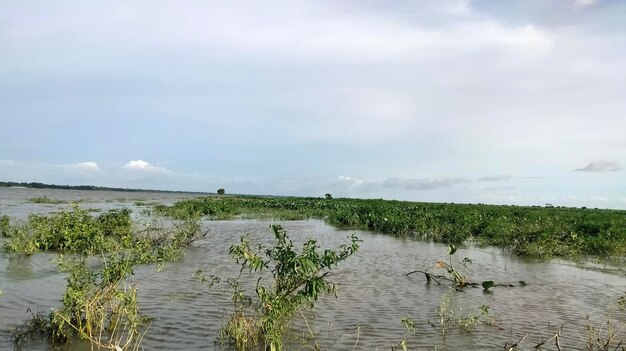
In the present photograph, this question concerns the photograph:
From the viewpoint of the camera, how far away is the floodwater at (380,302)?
8.05 metres

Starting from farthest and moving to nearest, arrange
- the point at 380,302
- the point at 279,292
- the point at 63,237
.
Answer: the point at 63,237 < the point at 380,302 < the point at 279,292

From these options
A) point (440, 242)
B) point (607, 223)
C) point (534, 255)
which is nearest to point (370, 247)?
point (440, 242)

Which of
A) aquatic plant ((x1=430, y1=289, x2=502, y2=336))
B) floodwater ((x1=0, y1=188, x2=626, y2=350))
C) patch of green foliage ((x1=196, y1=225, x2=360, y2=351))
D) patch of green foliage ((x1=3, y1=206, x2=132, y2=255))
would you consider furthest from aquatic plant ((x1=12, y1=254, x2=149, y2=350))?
patch of green foliage ((x1=3, y1=206, x2=132, y2=255))

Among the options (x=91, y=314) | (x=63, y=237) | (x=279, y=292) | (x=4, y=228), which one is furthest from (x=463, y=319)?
(x=4, y=228)

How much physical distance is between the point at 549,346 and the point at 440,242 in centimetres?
1555

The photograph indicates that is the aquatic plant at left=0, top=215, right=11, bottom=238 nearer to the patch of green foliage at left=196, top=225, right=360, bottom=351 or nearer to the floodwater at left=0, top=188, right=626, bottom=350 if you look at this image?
the floodwater at left=0, top=188, right=626, bottom=350

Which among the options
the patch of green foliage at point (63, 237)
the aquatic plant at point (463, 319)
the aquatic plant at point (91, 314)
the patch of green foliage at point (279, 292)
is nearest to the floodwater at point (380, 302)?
the aquatic plant at point (463, 319)

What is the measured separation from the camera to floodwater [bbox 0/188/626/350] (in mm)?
8055

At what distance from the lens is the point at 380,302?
1084cm

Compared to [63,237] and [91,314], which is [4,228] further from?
[91,314]

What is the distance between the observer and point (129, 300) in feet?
23.6

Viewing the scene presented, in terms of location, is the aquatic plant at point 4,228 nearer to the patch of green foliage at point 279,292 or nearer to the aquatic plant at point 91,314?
the aquatic plant at point 91,314

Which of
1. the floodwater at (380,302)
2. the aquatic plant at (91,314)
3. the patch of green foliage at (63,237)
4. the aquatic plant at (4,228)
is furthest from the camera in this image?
the aquatic plant at (4,228)

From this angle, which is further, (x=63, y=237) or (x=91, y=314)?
(x=63, y=237)
